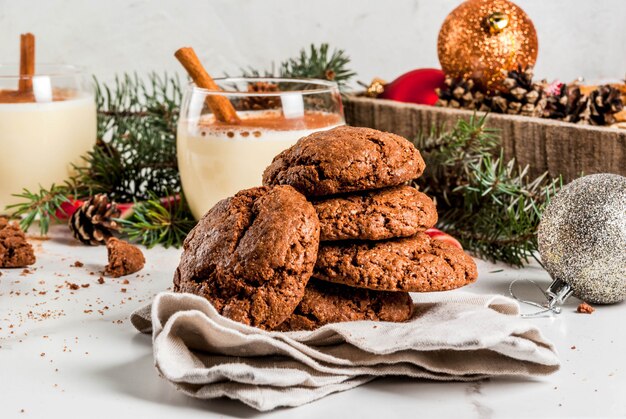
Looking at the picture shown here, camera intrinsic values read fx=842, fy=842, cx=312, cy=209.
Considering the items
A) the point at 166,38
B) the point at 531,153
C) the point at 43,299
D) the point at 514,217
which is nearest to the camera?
the point at 43,299

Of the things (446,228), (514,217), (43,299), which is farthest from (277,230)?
(446,228)

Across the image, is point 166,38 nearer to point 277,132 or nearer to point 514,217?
point 277,132

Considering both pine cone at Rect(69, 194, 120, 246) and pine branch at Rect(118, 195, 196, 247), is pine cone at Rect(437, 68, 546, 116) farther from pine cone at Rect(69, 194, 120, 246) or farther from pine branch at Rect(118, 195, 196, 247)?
pine cone at Rect(69, 194, 120, 246)

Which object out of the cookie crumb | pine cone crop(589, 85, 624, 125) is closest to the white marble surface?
the cookie crumb

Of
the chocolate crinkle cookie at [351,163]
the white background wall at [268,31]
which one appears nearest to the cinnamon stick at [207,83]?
the chocolate crinkle cookie at [351,163]

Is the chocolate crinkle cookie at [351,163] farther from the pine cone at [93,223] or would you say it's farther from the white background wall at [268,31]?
the white background wall at [268,31]

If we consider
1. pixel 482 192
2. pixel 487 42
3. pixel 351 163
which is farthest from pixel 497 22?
pixel 351 163

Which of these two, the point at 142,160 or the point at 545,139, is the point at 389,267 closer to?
the point at 545,139
